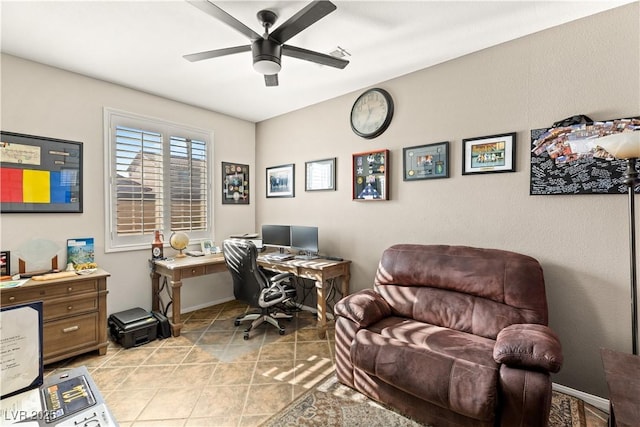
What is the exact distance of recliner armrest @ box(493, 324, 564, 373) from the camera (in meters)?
1.55

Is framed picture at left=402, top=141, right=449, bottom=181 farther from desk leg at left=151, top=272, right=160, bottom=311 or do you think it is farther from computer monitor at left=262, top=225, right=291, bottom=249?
desk leg at left=151, top=272, right=160, bottom=311

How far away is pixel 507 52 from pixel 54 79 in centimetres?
399

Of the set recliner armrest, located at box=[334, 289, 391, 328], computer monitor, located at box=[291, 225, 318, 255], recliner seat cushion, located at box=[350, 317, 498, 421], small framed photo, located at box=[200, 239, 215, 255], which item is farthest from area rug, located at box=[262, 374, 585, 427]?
small framed photo, located at box=[200, 239, 215, 255]

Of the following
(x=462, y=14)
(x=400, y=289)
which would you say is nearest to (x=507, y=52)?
(x=462, y=14)

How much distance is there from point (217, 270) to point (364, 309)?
6.32 ft

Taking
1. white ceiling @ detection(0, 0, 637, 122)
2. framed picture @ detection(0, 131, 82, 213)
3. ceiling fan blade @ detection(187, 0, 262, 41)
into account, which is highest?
white ceiling @ detection(0, 0, 637, 122)

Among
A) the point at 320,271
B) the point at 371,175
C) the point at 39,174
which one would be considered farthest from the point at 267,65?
the point at 39,174

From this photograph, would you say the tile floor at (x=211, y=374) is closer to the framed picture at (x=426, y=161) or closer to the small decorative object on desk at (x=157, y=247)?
the small decorative object on desk at (x=157, y=247)

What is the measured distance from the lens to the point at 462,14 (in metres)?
2.03

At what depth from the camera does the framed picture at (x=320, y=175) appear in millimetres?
3555

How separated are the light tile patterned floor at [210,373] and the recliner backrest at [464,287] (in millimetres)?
921

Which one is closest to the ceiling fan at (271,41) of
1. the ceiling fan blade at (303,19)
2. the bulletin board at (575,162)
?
the ceiling fan blade at (303,19)

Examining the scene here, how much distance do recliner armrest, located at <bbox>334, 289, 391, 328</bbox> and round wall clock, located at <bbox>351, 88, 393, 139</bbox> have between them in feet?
5.62

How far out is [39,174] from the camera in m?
2.68
